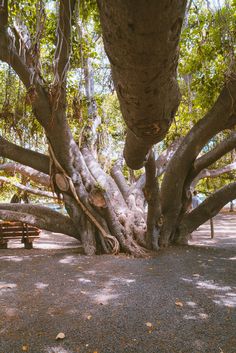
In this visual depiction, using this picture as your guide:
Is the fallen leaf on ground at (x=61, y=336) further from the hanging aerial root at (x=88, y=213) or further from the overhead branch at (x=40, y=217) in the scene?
the overhead branch at (x=40, y=217)

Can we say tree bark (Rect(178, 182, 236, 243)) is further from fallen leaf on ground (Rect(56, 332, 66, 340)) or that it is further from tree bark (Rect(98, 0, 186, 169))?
tree bark (Rect(98, 0, 186, 169))

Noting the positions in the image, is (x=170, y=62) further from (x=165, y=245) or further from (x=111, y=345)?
(x=165, y=245)

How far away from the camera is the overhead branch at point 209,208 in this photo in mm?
6055

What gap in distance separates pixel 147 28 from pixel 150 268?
165 inches

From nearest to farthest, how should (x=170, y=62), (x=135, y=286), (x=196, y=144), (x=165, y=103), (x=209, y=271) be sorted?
(x=170, y=62)
(x=165, y=103)
(x=135, y=286)
(x=209, y=271)
(x=196, y=144)

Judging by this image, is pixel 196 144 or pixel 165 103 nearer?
pixel 165 103

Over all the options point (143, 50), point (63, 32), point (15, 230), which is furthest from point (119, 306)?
point (15, 230)

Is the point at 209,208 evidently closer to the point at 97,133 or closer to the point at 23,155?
the point at 97,133

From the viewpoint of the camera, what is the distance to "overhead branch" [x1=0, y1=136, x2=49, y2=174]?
5652 millimetres

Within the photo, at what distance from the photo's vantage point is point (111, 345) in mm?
2227

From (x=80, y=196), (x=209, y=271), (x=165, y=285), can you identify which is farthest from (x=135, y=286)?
(x=80, y=196)

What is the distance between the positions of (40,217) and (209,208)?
3.74 metres

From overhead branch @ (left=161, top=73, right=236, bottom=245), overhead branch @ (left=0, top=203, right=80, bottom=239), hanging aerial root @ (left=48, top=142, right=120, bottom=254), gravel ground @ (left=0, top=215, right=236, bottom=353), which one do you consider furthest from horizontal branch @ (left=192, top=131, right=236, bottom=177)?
overhead branch @ (left=0, top=203, right=80, bottom=239)

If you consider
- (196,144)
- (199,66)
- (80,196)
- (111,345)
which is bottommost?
(111,345)
